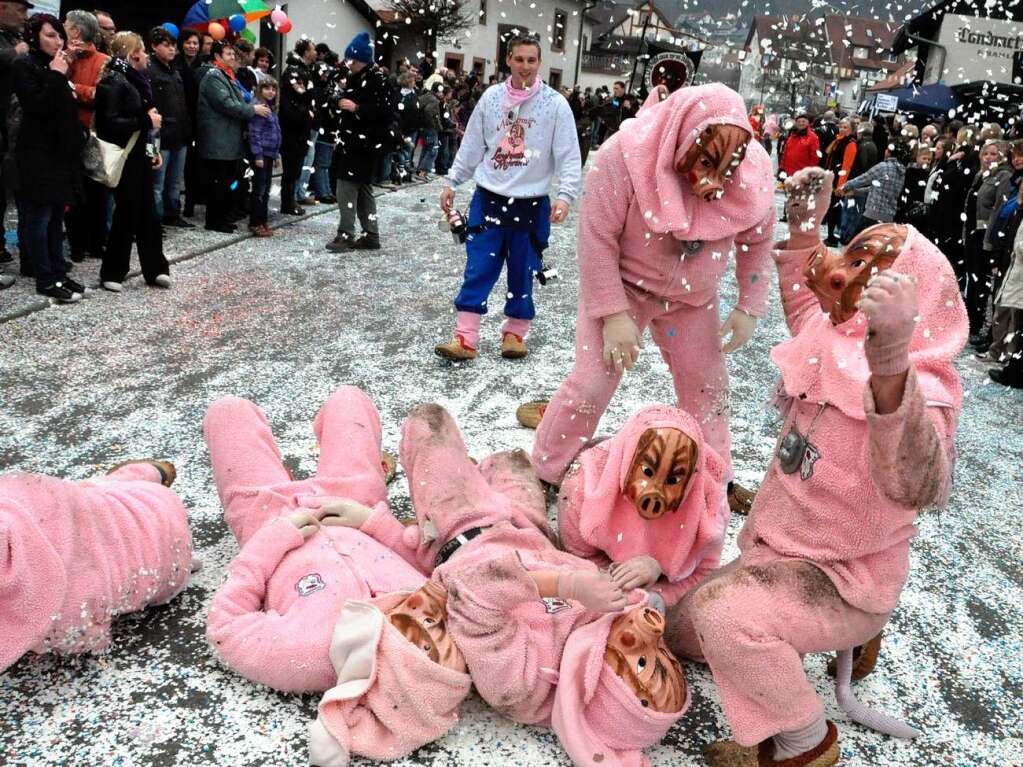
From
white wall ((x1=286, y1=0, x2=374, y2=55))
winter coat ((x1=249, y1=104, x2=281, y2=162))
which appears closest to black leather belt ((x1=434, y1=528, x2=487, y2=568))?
winter coat ((x1=249, y1=104, x2=281, y2=162))

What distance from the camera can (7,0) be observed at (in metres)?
5.36

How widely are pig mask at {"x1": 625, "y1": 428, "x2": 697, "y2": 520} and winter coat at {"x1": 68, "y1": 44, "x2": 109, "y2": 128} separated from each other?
16.6 ft

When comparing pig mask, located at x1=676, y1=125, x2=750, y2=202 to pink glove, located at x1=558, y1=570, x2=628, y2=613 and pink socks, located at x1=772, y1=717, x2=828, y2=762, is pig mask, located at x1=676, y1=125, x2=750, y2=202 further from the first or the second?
pink socks, located at x1=772, y1=717, x2=828, y2=762

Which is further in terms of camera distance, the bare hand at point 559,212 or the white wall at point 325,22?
the white wall at point 325,22

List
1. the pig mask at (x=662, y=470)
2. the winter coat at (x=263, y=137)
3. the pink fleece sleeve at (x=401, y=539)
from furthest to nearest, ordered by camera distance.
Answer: the winter coat at (x=263, y=137)
the pink fleece sleeve at (x=401, y=539)
the pig mask at (x=662, y=470)

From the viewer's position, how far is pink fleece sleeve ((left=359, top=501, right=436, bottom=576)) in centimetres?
232

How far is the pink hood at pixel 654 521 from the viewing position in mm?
2199

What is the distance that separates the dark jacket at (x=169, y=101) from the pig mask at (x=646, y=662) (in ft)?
21.4

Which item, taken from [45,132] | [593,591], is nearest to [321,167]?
[45,132]

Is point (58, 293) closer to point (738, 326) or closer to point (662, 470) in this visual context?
point (738, 326)

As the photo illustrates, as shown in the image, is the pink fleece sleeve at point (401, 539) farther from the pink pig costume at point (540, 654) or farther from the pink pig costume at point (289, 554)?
the pink pig costume at point (540, 654)

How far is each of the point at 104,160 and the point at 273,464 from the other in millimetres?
3458

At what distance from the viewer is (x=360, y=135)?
6.97 metres

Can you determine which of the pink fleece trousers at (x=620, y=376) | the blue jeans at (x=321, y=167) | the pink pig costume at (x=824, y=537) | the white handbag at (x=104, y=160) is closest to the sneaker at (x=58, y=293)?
the white handbag at (x=104, y=160)
